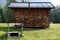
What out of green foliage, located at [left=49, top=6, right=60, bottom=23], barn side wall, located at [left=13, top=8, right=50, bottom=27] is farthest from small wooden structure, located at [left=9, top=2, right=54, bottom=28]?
green foliage, located at [left=49, top=6, right=60, bottom=23]

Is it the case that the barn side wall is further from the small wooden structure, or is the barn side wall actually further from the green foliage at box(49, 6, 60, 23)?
the green foliage at box(49, 6, 60, 23)

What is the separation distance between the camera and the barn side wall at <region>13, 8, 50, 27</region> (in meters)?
16.3

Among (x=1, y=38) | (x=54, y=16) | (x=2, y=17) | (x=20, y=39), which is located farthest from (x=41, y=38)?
(x=54, y=16)

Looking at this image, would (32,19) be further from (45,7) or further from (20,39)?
(20,39)

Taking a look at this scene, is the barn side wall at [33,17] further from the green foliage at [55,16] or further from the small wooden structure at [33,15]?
the green foliage at [55,16]

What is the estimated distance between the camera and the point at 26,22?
16.4 meters

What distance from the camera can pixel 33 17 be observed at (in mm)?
16438

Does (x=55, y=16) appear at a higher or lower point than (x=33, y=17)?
lower

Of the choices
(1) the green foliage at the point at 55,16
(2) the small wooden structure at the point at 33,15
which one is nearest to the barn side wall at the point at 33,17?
(2) the small wooden structure at the point at 33,15

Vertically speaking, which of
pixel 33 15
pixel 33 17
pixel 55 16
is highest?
pixel 33 15

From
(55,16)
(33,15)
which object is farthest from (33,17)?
(55,16)

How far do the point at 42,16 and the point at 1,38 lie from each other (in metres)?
5.99

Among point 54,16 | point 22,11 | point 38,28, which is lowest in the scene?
point 54,16

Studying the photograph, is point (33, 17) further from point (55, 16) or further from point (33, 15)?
point (55, 16)
